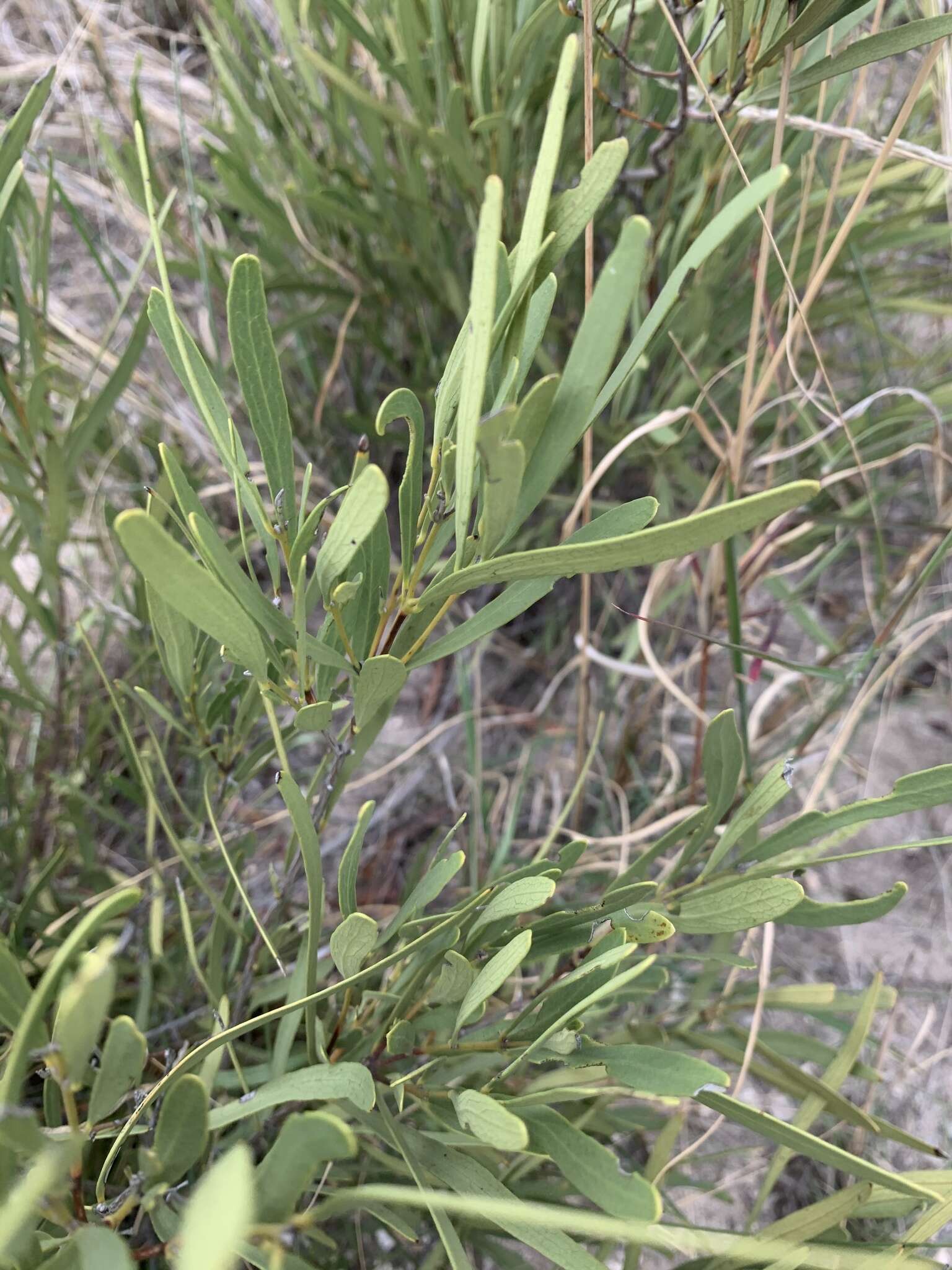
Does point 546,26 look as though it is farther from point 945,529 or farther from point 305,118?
point 945,529

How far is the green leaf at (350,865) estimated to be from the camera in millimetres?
294

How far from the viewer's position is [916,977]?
0.89 m

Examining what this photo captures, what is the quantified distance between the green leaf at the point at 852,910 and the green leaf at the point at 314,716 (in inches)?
7.8

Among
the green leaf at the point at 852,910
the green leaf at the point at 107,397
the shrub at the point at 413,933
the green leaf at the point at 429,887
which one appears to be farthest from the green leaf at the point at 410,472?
the green leaf at the point at 107,397

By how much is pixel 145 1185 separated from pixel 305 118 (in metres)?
0.78

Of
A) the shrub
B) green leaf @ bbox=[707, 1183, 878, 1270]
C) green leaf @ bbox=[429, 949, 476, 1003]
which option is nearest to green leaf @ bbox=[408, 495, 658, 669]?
the shrub

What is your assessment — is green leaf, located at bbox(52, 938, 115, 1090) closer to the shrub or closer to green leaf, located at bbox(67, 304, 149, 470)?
the shrub

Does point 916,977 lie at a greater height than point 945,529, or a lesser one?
lesser

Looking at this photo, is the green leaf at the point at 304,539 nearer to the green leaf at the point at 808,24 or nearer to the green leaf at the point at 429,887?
the green leaf at the point at 429,887

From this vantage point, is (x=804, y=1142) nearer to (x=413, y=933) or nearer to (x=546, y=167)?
(x=413, y=933)

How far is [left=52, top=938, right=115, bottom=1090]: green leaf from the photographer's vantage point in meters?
0.18

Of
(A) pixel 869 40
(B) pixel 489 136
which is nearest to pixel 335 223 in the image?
(B) pixel 489 136

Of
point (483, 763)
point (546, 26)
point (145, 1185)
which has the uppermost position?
point (546, 26)

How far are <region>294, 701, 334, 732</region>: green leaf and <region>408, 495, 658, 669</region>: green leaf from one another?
1.6 inches
